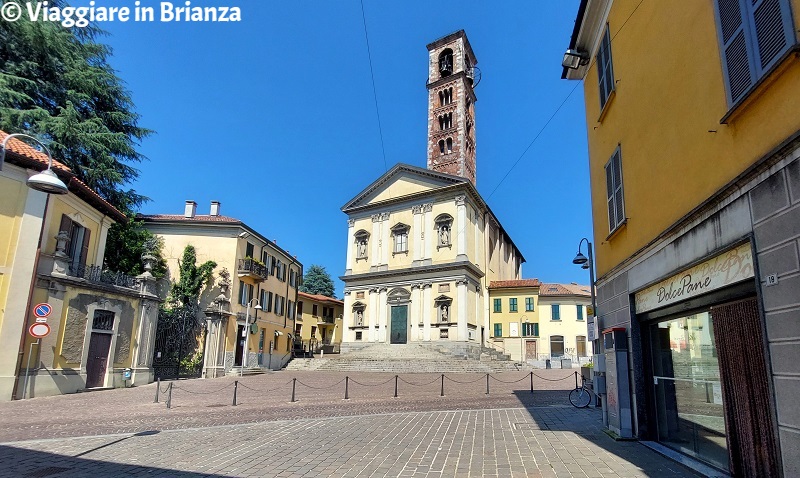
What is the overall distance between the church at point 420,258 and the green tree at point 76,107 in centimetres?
1852

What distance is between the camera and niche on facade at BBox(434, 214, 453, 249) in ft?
121

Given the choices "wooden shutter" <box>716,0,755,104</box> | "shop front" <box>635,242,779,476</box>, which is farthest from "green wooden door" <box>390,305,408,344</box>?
"wooden shutter" <box>716,0,755,104</box>

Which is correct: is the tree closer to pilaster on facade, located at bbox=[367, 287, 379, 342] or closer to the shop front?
pilaster on facade, located at bbox=[367, 287, 379, 342]

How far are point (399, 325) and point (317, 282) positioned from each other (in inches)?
1595

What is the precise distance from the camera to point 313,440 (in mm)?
8062

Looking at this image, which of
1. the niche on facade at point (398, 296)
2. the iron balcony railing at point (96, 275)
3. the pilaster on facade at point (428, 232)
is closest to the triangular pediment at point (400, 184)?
the pilaster on facade at point (428, 232)

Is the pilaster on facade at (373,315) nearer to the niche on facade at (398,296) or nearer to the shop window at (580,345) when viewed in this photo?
the niche on facade at (398,296)

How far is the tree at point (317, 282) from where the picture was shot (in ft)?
245

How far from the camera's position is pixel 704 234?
5.20 metres

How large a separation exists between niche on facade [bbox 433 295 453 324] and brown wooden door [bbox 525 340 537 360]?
1032 cm

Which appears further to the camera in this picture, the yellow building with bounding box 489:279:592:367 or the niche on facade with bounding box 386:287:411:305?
the yellow building with bounding box 489:279:592:367

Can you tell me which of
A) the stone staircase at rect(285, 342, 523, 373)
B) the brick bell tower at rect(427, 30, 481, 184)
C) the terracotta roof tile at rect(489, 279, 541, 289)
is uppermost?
the brick bell tower at rect(427, 30, 481, 184)

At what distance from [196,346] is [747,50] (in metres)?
27.8

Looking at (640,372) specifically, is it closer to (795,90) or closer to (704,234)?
(704,234)
